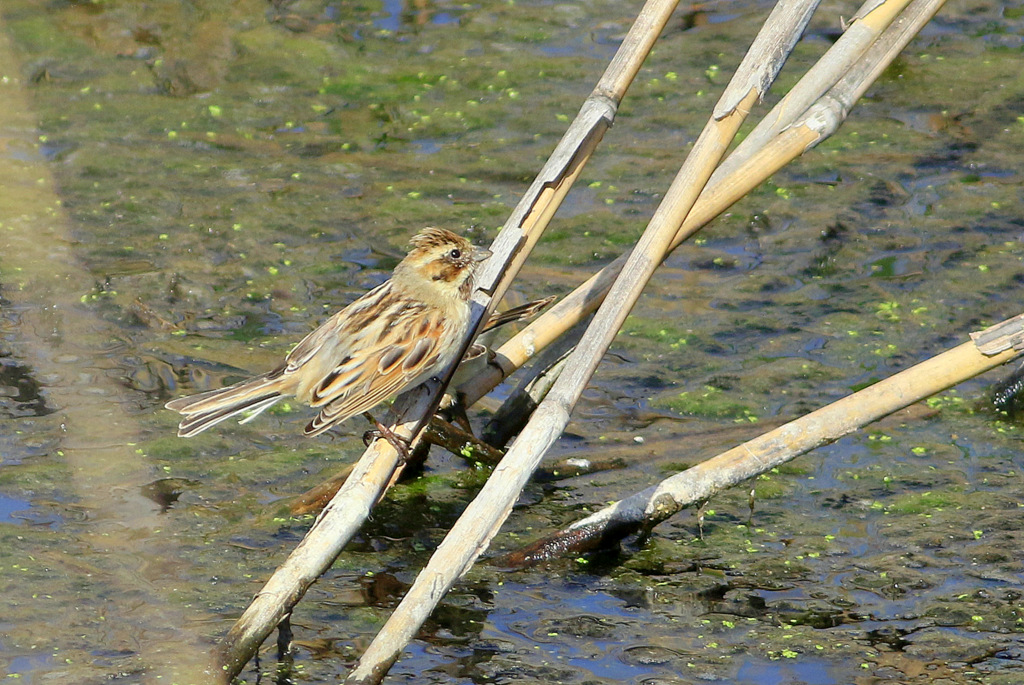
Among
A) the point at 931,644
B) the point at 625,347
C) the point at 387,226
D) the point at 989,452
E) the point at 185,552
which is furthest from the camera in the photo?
the point at 387,226

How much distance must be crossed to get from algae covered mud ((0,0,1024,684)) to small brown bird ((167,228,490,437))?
796mm

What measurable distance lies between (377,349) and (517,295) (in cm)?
247

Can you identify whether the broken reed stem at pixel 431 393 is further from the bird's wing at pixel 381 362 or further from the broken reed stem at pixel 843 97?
the broken reed stem at pixel 843 97

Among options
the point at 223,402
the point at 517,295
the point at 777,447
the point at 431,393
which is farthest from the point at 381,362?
the point at 517,295

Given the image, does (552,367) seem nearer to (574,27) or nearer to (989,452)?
(989,452)

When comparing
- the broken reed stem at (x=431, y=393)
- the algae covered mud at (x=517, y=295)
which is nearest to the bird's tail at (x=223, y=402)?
the broken reed stem at (x=431, y=393)

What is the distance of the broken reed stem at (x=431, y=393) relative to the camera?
135 inches

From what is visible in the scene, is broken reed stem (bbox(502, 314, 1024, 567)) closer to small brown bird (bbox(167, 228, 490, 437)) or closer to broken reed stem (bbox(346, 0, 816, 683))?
broken reed stem (bbox(346, 0, 816, 683))

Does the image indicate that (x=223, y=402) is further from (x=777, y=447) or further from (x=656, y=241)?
(x=777, y=447)

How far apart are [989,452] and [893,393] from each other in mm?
1843

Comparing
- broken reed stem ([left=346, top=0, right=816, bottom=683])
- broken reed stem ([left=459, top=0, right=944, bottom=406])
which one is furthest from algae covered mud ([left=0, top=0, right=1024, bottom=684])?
broken reed stem ([left=459, top=0, right=944, bottom=406])

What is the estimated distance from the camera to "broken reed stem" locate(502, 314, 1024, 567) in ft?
12.9

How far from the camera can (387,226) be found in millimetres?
7434

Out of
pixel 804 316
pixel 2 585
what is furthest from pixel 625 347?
pixel 2 585
